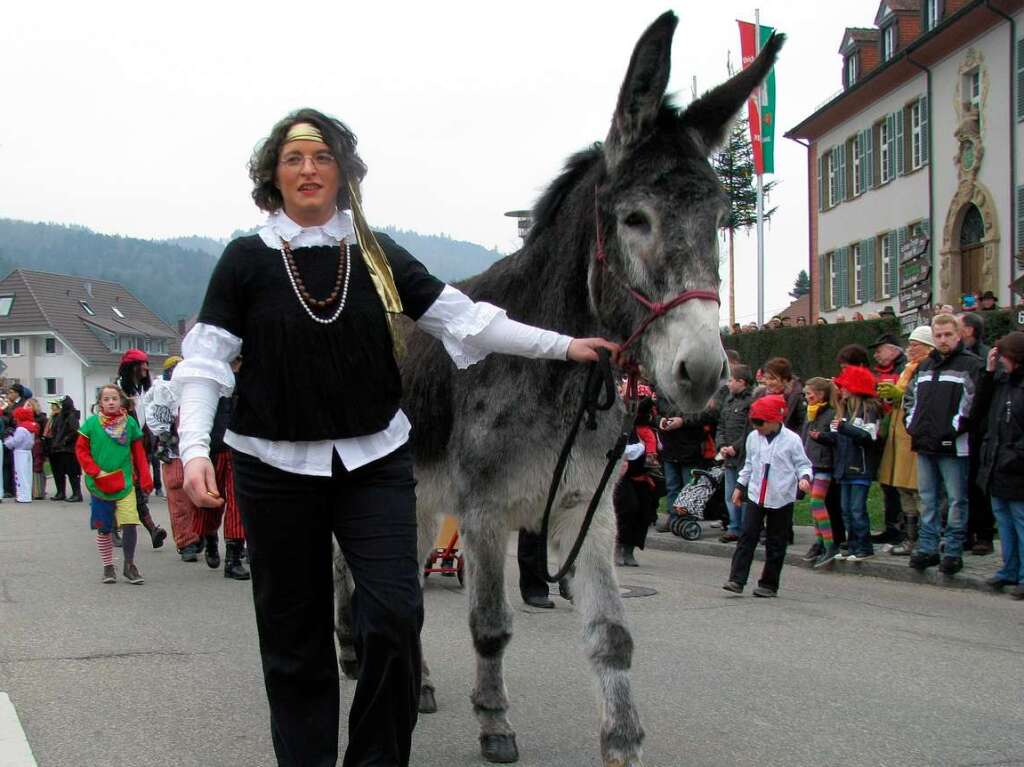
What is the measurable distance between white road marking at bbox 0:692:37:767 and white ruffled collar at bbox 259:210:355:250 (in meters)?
2.67

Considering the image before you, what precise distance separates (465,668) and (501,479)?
2422 millimetres

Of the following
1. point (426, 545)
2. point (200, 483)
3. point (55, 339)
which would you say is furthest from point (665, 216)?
point (55, 339)

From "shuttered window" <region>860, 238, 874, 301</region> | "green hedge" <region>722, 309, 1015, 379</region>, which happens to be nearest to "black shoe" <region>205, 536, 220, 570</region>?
"green hedge" <region>722, 309, 1015, 379</region>

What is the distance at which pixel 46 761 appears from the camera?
4.73 meters

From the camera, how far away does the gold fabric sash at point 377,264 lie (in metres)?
3.59

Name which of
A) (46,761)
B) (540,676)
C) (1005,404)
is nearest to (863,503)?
(1005,404)

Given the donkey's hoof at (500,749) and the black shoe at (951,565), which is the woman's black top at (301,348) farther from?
the black shoe at (951,565)

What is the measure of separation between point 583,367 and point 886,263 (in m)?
31.8

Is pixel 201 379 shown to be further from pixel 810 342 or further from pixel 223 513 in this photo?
pixel 810 342

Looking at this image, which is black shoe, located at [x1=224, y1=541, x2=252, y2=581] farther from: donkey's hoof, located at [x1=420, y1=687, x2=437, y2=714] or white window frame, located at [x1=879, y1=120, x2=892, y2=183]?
white window frame, located at [x1=879, y1=120, x2=892, y2=183]

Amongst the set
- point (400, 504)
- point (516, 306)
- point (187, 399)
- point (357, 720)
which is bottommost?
point (357, 720)

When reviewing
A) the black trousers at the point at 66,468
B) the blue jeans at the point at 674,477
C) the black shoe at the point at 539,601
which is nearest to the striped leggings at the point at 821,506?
the blue jeans at the point at 674,477

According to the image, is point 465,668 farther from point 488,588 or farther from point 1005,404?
point 1005,404

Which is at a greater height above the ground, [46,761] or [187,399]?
[187,399]
